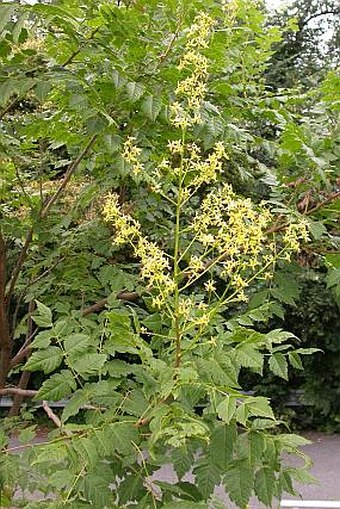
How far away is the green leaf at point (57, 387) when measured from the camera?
4.88 feet

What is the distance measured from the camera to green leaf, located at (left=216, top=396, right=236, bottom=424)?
125 cm

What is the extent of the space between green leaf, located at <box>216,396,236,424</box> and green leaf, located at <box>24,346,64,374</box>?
413 mm

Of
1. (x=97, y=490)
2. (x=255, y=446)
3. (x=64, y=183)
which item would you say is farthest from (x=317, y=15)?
(x=97, y=490)

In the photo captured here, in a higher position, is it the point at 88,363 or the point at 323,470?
the point at 88,363

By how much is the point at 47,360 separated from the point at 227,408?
1.50ft

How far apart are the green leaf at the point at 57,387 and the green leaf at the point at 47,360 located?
1.3 inches

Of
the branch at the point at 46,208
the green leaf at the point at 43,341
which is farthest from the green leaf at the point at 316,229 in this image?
the green leaf at the point at 43,341

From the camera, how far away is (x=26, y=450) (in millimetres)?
1939

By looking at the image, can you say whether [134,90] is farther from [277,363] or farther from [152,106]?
[277,363]

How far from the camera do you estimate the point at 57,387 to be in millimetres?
1493

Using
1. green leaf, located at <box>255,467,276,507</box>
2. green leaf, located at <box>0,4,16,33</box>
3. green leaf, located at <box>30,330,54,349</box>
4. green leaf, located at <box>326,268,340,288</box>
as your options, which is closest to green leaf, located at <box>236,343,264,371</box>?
green leaf, located at <box>255,467,276,507</box>

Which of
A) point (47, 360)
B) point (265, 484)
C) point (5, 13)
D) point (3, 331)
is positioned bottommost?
point (3, 331)

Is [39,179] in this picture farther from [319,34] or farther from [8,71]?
A: [319,34]

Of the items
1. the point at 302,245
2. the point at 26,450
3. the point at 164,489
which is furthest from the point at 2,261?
the point at 164,489
